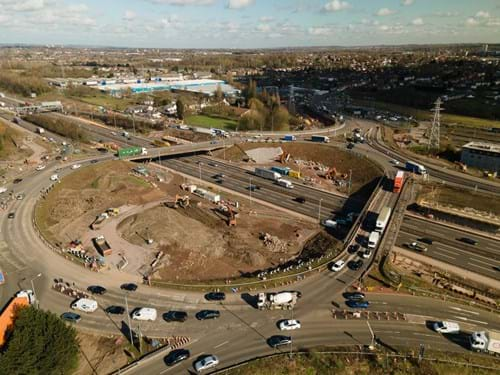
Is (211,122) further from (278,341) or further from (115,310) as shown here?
(278,341)

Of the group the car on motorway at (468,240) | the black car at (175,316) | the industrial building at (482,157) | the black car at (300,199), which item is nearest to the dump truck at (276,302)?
the black car at (175,316)

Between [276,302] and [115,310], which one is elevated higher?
[276,302]

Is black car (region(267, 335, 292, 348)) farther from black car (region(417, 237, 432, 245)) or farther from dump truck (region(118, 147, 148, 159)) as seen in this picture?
dump truck (region(118, 147, 148, 159))

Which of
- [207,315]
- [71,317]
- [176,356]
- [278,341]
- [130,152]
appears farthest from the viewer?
[130,152]

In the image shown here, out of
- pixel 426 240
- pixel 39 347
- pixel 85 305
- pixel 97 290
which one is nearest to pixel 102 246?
pixel 97 290

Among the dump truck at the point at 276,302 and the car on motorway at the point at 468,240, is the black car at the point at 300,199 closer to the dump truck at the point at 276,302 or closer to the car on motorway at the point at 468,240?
the car on motorway at the point at 468,240
